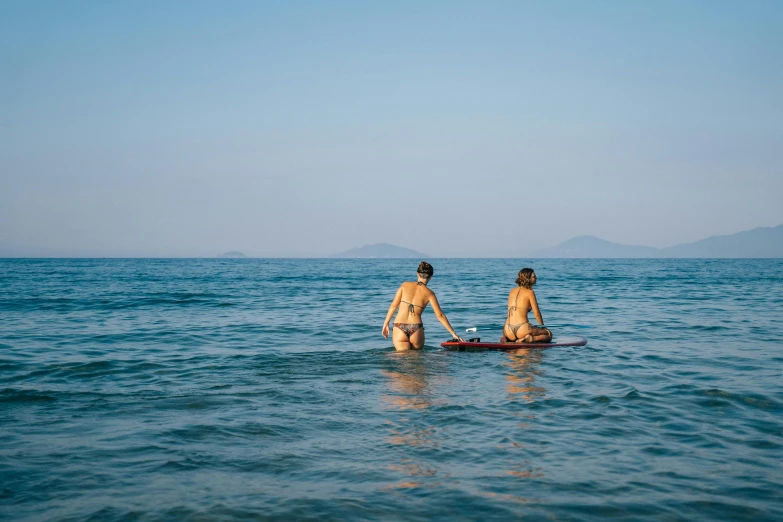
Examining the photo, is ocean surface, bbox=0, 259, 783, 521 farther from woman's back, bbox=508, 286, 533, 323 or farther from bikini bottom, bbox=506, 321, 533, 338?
woman's back, bbox=508, 286, 533, 323

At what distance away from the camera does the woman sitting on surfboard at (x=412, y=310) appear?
12530 mm

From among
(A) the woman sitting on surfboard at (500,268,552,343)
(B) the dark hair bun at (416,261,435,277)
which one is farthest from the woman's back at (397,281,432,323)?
(A) the woman sitting on surfboard at (500,268,552,343)

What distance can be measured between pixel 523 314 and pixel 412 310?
2650 millimetres

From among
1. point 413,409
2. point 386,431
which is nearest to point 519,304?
point 413,409

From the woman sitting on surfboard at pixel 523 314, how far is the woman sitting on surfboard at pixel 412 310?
1.74 meters

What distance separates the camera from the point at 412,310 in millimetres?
12680

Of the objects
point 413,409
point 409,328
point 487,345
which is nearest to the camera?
point 413,409

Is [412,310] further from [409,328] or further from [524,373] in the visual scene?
[524,373]

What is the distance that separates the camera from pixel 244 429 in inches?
282

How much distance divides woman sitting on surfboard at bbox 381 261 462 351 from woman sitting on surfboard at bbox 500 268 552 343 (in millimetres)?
1742

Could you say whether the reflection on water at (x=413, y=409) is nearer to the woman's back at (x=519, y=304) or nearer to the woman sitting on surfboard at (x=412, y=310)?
the woman sitting on surfboard at (x=412, y=310)

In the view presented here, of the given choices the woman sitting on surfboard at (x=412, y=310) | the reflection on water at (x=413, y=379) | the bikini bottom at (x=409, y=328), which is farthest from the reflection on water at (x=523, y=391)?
the bikini bottom at (x=409, y=328)

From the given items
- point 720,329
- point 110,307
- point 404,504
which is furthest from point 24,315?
point 720,329

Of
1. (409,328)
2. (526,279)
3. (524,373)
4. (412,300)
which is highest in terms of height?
(526,279)
